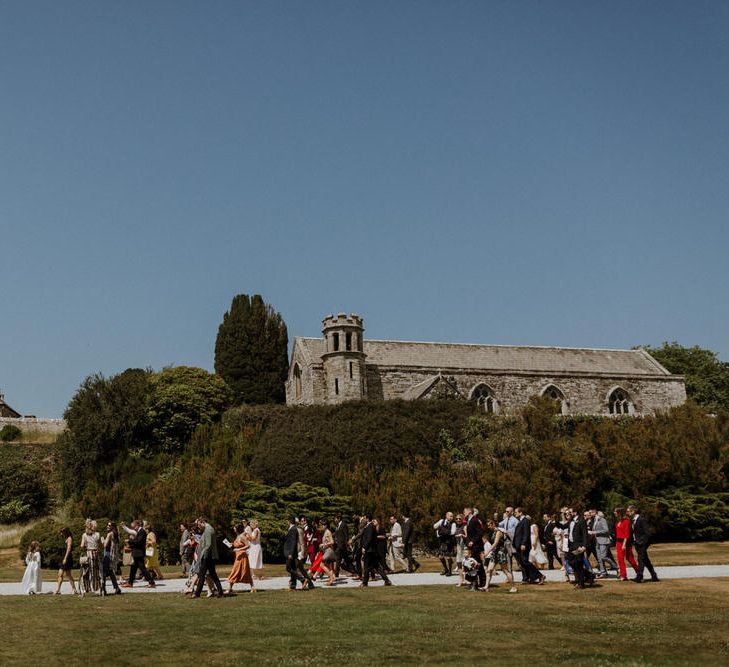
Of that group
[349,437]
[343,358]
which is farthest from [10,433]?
[349,437]

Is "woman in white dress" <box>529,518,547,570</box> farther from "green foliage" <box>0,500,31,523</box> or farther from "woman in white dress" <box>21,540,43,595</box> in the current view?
"green foliage" <box>0,500,31,523</box>

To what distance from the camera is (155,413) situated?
46.3 metres

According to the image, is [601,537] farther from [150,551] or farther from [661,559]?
[150,551]

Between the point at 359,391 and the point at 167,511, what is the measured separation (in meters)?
18.7

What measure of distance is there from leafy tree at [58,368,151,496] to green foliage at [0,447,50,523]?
219 centimetres

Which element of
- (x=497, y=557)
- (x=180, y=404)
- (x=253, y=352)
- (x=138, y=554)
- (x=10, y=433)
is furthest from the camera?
(x=253, y=352)

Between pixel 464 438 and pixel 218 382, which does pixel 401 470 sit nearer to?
pixel 464 438

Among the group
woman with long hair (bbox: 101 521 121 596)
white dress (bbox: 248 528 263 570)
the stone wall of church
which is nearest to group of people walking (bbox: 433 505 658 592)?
white dress (bbox: 248 528 263 570)

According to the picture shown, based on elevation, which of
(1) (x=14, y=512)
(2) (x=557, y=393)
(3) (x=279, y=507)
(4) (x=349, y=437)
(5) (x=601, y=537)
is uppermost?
(2) (x=557, y=393)

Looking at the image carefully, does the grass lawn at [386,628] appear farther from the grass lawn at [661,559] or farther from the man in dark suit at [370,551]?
the grass lawn at [661,559]

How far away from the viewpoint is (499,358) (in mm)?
54656

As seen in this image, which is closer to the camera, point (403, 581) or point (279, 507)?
point (403, 581)

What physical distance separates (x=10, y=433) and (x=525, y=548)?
47362mm

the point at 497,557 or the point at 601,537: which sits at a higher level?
the point at 601,537
